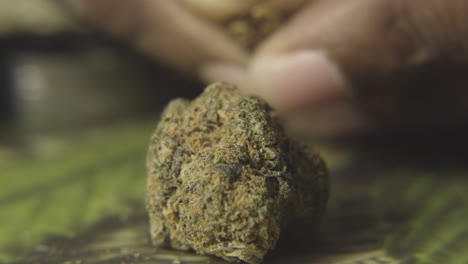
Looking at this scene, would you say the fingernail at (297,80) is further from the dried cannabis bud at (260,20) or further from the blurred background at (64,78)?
the blurred background at (64,78)

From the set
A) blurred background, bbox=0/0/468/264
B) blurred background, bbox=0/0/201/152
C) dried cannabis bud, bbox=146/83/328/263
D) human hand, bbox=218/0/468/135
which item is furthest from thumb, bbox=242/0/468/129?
blurred background, bbox=0/0/201/152

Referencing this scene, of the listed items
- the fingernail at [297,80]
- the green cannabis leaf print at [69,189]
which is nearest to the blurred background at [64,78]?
the green cannabis leaf print at [69,189]

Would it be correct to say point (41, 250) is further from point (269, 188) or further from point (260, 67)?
point (260, 67)

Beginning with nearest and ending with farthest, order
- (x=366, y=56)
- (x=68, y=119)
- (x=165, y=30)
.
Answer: (x=366, y=56), (x=165, y=30), (x=68, y=119)

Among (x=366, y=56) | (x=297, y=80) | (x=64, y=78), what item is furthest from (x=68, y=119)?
(x=366, y=56)

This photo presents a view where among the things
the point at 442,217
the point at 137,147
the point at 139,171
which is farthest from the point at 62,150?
the point at 442,217

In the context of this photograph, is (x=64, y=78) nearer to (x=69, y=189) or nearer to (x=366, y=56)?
(x=69, y=189)

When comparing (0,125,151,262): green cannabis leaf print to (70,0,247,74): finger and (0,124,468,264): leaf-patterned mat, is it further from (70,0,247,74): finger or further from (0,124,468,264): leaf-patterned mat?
(70,0,247,74): finger
